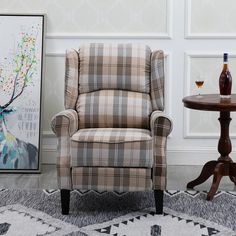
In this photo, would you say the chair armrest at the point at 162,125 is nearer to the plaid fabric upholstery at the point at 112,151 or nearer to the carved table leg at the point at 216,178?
the plaid fabric upholstery at the point at 112,151

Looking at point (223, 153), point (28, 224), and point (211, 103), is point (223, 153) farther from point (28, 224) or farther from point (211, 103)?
point (28, 224)

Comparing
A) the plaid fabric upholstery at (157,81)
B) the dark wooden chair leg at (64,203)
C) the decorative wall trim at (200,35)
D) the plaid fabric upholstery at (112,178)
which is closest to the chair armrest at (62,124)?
the plaid fabric upholstery at (112,178)

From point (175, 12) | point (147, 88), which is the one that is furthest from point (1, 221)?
point (175, 12)

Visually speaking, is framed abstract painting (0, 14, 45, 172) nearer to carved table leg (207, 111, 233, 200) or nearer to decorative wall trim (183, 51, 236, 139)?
decorative wall trim (183, 51, 236, 139)

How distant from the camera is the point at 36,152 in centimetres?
349

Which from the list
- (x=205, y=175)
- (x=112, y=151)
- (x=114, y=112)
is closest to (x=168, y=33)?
(x=114, y=112)

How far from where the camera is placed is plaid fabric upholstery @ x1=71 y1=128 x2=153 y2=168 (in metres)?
2.49

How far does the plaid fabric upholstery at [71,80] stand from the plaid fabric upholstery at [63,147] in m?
0.44

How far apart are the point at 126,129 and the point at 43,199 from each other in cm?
68

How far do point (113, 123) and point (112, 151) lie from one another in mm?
498

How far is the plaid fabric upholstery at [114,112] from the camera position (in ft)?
9.71

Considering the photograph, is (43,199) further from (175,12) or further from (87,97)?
(175,12)

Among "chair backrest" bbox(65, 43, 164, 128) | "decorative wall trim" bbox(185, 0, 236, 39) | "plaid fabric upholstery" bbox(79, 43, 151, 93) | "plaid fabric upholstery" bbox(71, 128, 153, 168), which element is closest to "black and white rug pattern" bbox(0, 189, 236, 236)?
"plaid fabric upholstery" bbox(71, 128, 153, 168)

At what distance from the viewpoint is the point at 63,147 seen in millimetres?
2557
